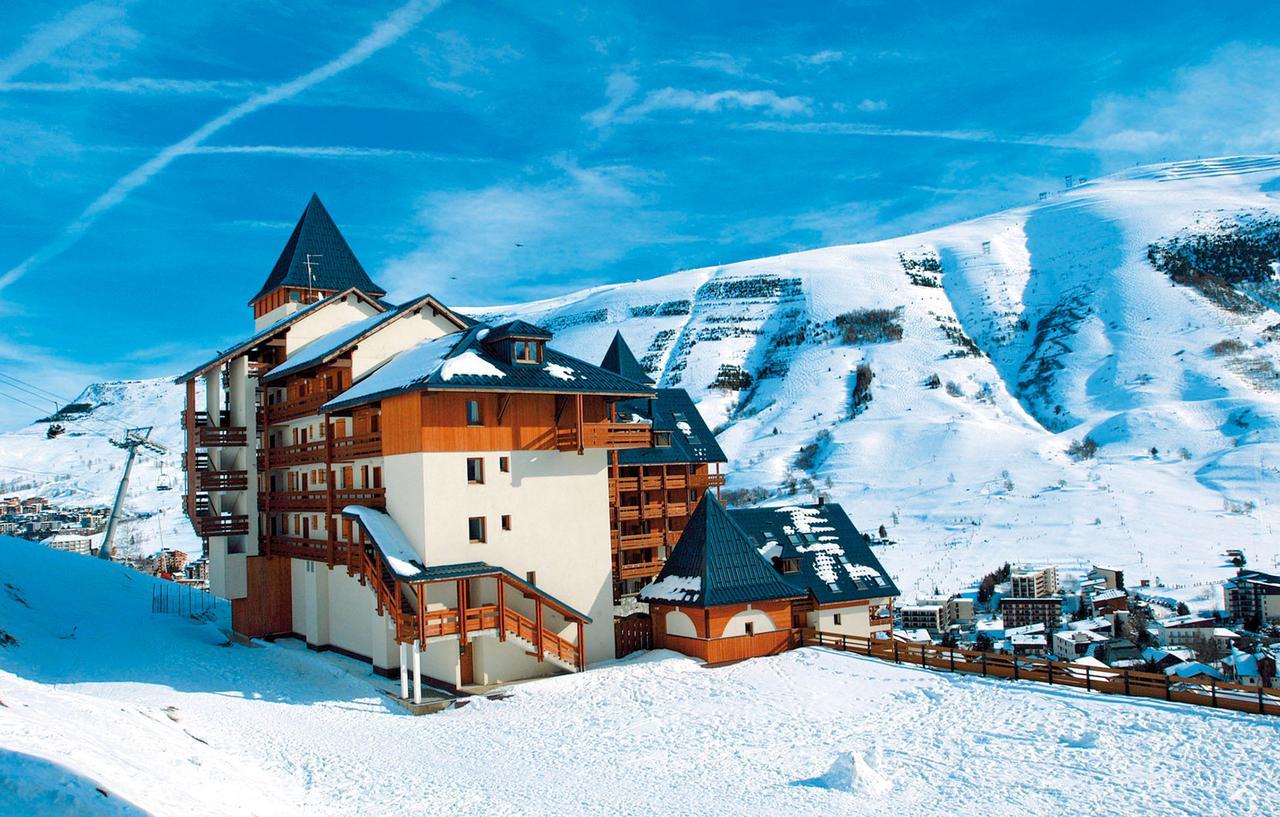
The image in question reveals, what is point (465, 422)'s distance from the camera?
28625mm

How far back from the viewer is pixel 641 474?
47.8 m

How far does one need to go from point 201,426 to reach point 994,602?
67.7 meters

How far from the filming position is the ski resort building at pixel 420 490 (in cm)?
2769

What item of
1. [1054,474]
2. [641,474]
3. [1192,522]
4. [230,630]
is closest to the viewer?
[230,630]

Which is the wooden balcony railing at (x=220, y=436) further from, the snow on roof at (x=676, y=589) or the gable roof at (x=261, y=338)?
the snow on roof at (x=676, y=589)

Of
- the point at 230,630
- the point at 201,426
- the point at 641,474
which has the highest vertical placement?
the point at 201,426

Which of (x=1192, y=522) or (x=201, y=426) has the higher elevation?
(x=201, y=426)

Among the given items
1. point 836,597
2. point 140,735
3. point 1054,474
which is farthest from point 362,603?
point 1054,474

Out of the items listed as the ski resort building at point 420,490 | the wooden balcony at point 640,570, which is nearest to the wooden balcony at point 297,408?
the ski resort building at point 420,490

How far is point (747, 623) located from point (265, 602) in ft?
66.8

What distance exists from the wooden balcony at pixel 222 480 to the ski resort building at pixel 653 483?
16.6 m

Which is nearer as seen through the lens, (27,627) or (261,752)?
(261,752)

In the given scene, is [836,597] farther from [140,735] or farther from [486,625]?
[140,735]

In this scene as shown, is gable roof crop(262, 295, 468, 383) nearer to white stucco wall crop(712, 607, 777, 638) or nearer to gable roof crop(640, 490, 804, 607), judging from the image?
gable roof crop(640, 490, 804, 607)
